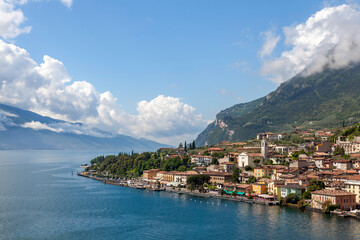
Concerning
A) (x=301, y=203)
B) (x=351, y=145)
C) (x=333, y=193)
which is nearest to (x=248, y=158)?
(x=351, y=145)

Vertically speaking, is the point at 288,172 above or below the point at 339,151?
below

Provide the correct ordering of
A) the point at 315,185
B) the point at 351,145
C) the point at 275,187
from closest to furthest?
1. the point at 315,185
2. the point at 275,187
3. the point at 351,145

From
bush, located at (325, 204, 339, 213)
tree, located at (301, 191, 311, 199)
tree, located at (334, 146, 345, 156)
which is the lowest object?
bush, located at (325, 204, 339, 213)

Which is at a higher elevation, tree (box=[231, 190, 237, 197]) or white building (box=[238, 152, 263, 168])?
white building (box=[238, 152, 263, 168])

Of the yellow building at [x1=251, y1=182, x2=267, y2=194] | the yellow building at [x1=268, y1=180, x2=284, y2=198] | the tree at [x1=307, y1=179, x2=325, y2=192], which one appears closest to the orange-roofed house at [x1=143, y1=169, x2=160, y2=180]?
the yellow building at [x1=251, y1=182, x2=267, y2=194]

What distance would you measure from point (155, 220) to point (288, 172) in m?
34.7

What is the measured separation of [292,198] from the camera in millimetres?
64438

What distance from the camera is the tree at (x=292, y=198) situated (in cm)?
6431

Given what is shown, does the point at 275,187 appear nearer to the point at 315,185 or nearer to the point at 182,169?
the point at 315,185

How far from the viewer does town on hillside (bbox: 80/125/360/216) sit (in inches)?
2442

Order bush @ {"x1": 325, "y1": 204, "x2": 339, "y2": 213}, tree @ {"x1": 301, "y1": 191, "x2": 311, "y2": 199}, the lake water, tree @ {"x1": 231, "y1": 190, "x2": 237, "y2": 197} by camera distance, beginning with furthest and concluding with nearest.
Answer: tree @ {"x1": 231, "y1": 190, "x2": 237, "y2": 197}, tree @ {"x1": 301, "y1": 191, "x2": 311, "y2": 199}, bush @ {"x1": 325, "y1": 204, "x2": 339, "y2": 213}, the lake water

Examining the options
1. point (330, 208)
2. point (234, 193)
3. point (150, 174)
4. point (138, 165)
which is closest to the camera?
point (330, 208)

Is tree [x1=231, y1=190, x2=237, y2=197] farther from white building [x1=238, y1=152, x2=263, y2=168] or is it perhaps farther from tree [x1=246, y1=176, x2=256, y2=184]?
white building [x1=238, y1=152, x2=263, y2=168]

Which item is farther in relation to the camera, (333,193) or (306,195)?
(306,195)
